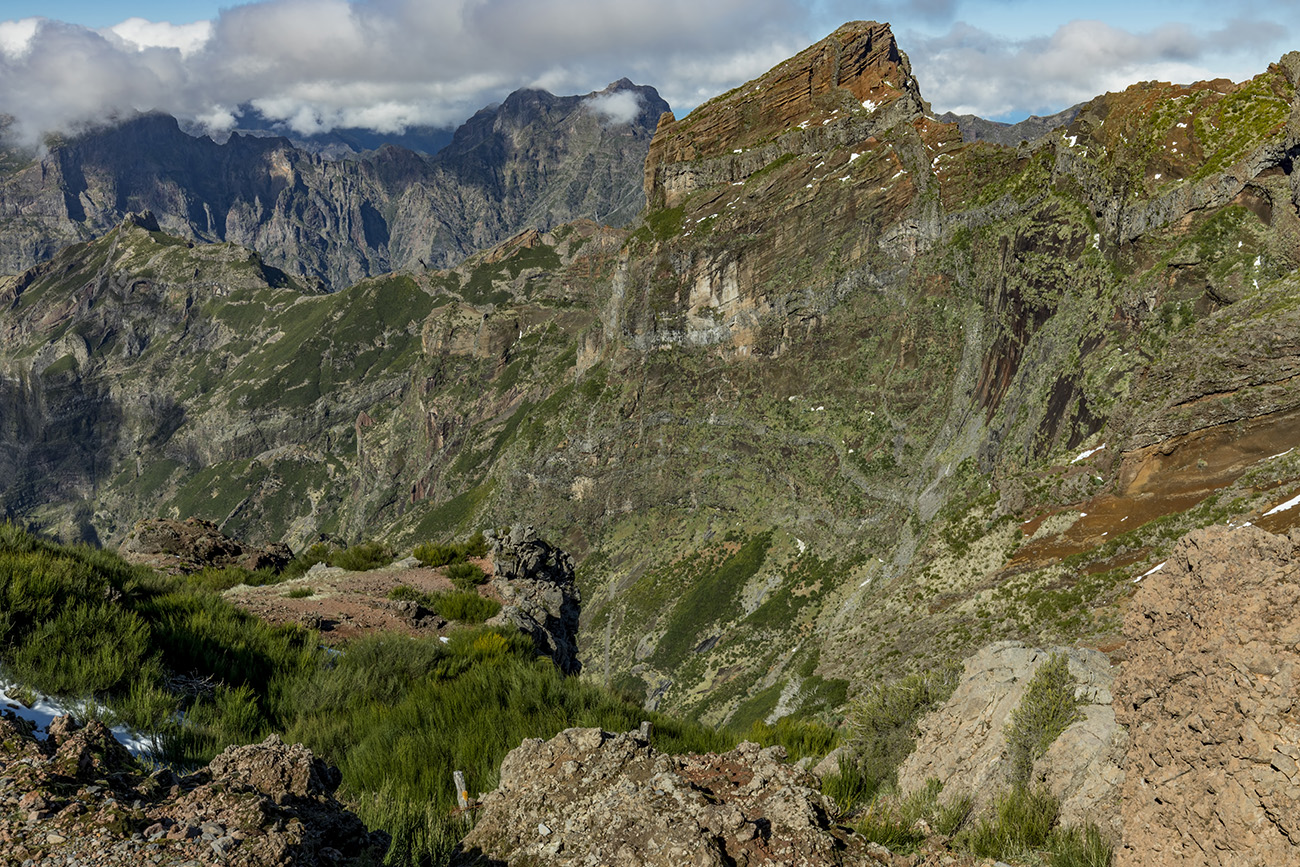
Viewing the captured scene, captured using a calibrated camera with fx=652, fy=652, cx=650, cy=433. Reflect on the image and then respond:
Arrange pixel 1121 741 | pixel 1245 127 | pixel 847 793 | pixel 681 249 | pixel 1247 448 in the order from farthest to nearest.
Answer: pixel 681 249
pixel 1245 127
pixel 1247 448
pixel 847 793
pixel 1121 741

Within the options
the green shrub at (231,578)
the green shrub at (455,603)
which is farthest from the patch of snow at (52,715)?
the green shrub at (231,578)

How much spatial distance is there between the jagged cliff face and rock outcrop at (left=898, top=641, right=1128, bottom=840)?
19.9m

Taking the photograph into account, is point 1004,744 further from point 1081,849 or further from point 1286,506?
point 1286,506

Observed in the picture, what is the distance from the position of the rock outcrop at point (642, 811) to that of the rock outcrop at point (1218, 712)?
7.94 ft

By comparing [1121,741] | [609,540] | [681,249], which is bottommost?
[609,540]

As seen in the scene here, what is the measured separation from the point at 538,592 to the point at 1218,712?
17127 mm

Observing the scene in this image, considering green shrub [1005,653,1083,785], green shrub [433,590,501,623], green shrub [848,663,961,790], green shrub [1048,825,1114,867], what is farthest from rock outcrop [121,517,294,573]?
green shrub [1048,825,1114,867]

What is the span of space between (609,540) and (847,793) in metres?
159

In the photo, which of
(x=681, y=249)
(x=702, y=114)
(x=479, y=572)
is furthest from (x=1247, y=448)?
(x=702, y=114)

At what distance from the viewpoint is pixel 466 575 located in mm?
21094

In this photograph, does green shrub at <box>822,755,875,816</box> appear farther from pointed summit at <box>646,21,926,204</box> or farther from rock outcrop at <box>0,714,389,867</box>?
pointed summit at <box>646,21,926,204</box>

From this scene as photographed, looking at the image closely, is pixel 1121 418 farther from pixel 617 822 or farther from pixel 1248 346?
pixel 617 822

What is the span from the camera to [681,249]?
531ft

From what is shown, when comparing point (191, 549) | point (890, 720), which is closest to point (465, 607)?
point (890, 720)
